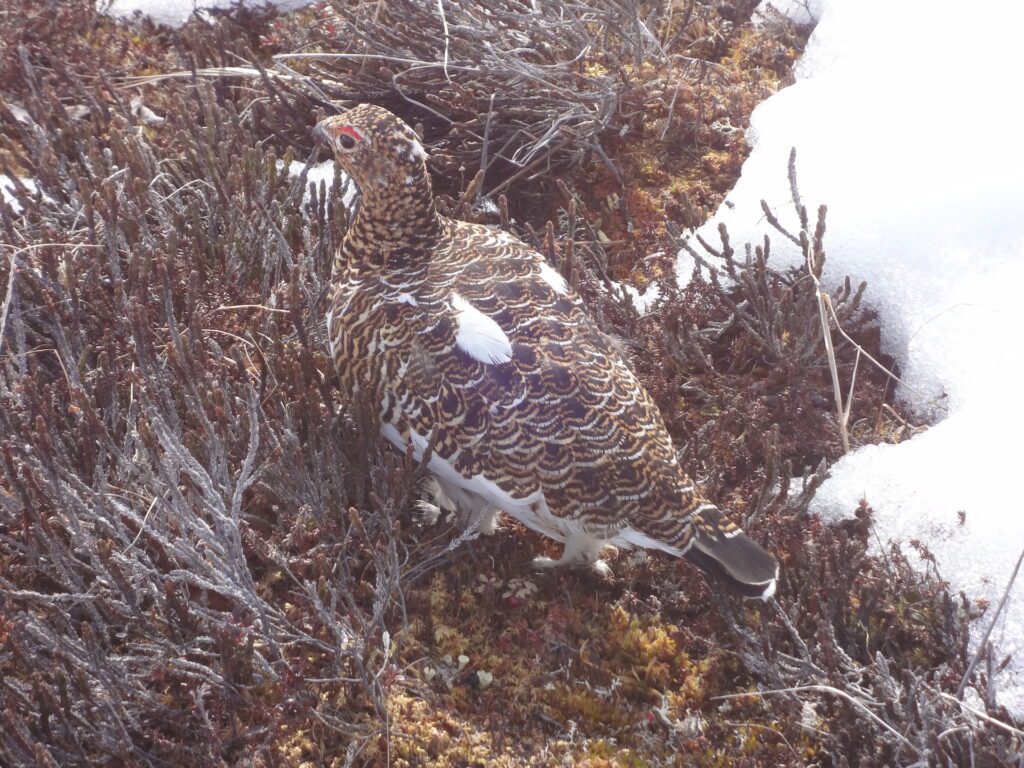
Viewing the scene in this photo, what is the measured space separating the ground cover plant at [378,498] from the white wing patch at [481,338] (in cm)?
43

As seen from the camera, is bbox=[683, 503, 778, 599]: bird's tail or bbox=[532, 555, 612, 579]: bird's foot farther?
bbox=[532, 555, 612, 579]: bird's foot

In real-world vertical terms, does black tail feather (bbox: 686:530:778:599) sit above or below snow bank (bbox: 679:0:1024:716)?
below

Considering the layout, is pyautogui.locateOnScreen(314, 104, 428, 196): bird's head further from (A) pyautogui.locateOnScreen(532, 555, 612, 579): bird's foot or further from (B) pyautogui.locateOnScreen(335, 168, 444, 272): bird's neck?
(A) pyautogui.locateOnScreen(532, 555, 612, 579): bird's foot

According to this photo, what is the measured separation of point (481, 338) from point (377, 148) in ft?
2.65

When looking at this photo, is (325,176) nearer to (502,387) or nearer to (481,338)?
(481,338)

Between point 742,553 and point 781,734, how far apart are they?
56cm

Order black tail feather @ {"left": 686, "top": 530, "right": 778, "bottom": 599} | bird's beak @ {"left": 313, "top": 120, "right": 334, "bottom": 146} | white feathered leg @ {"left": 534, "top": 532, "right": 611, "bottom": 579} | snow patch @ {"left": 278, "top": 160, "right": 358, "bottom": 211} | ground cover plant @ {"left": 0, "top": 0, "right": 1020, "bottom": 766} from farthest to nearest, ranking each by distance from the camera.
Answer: snow patch @ {"left": 278, "top": 160, "right": 358, "bottom": 211}
bird's beak @ {"left": 313, "top": 120, "right": 334, "bottom": 146}
white feathered leg @ {"left": 534, "top": 532, "right": 611, "bottom": 579}
black tail feather @ {"left": 686, "top": 530, "right": 778, "bottom": 599}
ground cover plant @ {"left": 0, "top": 0, "right": 1020, "bottom": 766}

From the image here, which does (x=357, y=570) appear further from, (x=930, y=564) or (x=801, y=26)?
(x=801, y=26)

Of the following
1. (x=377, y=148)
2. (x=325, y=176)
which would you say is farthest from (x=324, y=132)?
(x=325, y=176)

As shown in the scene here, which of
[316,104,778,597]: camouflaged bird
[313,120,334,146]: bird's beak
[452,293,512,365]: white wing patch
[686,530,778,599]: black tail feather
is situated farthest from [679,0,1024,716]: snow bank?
[313,120,334,146]: bird's beak

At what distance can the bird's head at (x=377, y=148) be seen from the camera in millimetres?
2840

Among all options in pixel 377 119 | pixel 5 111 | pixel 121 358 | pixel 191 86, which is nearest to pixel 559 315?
pixel 377 119

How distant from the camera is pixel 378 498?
2.53m

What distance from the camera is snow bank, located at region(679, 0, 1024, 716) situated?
2828 millimetres
